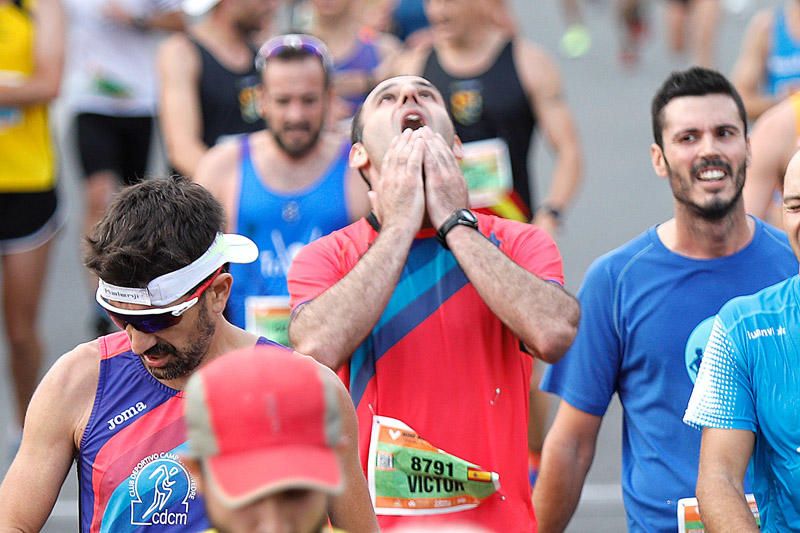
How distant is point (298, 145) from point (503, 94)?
163cm

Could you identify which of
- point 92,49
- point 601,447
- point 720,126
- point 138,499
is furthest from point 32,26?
point 138,499

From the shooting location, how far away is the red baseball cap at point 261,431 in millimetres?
2158

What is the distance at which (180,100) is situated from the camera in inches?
303

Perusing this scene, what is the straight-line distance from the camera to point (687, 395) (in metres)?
4.34

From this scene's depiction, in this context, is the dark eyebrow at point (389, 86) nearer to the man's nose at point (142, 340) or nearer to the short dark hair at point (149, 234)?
the short dark hair at point (149, 234)

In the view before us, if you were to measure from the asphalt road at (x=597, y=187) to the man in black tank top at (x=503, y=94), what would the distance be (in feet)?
5.03

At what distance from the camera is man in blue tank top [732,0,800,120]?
796 cm

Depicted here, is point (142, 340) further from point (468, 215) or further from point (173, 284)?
point (468, 215)

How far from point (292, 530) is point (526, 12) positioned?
21906mm

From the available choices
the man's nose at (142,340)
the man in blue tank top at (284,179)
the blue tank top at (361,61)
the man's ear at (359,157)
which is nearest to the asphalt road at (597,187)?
the man in blue tank top at (284,179)

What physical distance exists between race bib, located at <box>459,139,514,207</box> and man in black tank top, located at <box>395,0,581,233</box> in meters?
0.21

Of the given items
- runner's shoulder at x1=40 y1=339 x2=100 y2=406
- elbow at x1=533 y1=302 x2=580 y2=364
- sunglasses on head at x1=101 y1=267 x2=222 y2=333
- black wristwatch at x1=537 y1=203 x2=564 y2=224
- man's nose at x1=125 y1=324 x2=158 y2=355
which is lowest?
black wristwatch at x1=537 y1=203 x2=564 y2=224

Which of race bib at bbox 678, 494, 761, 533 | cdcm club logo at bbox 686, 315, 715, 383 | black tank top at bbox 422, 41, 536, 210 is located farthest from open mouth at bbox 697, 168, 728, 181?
black tank top at bbox 422, 41, 536, 210

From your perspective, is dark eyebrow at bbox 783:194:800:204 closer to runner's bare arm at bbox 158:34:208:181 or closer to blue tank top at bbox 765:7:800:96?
runner's bare arm at bbox 158:34:208:181
